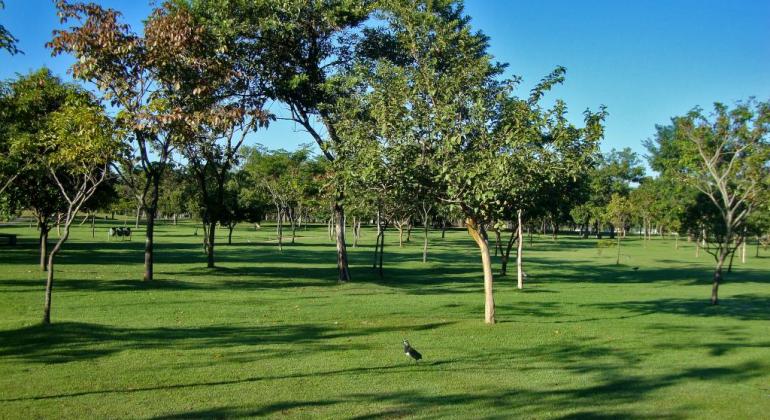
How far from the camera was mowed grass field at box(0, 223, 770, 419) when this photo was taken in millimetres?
8203

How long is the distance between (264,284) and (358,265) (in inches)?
520

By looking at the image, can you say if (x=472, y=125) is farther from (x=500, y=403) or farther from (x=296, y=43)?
(x=296, y=43)

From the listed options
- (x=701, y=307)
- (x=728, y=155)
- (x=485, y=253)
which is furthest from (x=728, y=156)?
(x=485, y=253)

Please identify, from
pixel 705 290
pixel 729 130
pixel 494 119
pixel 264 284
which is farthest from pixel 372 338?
pixel 705 290

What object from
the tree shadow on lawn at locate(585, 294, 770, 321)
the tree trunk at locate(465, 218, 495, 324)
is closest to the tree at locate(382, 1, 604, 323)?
the tree trunk at locate(465, 218, 495, 324)

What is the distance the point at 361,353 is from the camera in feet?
37.4

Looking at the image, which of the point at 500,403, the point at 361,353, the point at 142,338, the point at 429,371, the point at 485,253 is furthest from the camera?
the point at 485,253

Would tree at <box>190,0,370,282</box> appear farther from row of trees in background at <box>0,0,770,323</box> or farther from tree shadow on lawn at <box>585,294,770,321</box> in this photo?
tree shadow on lawn at <box>585,294,770,321</box>

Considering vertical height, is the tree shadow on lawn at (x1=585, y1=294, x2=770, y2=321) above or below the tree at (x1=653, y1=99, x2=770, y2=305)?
below

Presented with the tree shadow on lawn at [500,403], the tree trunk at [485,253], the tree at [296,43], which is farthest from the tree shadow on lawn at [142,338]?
the tree at [296,43]

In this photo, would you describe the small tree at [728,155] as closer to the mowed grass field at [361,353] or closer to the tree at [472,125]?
the mowed grass field at [361,353]

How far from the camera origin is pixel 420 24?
49.5 feet

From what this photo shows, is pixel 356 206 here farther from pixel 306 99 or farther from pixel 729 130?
pixel 729 130

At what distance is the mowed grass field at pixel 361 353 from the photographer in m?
8.20
